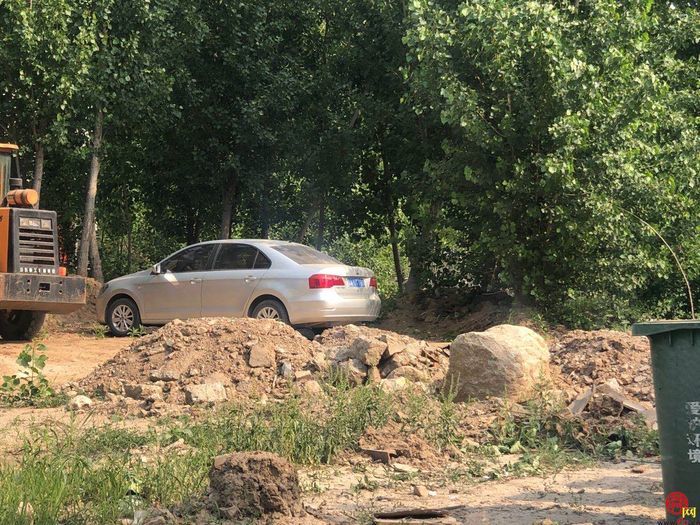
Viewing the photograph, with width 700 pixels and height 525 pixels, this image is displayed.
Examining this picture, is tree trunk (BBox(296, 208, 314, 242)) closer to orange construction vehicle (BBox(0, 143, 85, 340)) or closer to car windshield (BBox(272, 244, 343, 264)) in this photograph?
car windshield (BBox(272, 244, 343, 264))

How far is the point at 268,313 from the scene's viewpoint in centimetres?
1555

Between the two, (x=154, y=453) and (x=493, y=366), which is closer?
(x=154, y=453)

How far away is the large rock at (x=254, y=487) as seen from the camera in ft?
A: 18.9

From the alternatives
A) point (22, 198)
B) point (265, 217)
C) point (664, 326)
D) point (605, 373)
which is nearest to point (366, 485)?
point (664, 326)

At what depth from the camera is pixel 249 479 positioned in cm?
580

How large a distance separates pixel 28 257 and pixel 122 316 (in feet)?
10.2

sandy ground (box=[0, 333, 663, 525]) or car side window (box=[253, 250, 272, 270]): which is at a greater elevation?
car side window (box=[253, 250, 272, 270])

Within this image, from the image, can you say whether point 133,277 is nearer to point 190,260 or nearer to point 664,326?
point 190,260

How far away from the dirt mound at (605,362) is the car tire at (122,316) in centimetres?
821

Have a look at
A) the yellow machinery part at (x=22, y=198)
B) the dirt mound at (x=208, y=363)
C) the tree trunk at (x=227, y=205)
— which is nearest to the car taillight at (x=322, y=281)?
the dirt mound at (x=208, y=363)

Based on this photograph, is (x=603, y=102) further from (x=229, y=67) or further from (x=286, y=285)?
(x=229, y=67)

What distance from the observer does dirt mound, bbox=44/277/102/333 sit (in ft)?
64.3

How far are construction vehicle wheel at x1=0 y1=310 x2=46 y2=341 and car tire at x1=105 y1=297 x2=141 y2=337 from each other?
5.20 ft

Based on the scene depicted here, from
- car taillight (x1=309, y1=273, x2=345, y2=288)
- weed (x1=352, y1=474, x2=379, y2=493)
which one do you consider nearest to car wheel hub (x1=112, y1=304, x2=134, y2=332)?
car taillight (x1=309, y1=273, x2=345, y2=288)
